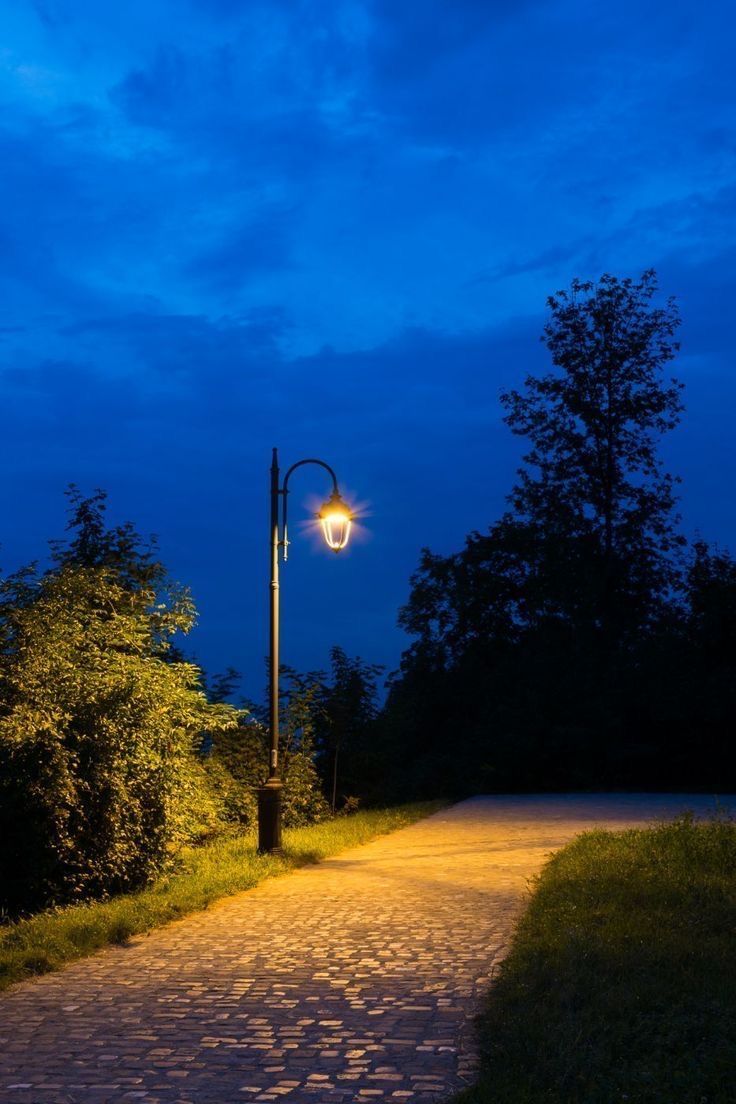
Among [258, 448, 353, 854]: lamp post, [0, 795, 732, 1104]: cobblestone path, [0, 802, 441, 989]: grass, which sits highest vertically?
[258, 448, 353, 854]: lamp post

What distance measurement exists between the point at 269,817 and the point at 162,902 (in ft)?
10.2

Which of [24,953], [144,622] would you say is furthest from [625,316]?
[24,953]

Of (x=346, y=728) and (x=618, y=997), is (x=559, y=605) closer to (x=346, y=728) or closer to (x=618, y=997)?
(x=346, y=728)

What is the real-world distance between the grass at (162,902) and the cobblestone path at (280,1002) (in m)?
0.20

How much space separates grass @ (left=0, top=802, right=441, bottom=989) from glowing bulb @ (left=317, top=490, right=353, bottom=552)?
3828 millimetres

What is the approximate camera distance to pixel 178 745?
490 inches

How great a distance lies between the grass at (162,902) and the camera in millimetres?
7938

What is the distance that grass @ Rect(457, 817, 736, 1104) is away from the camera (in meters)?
4.89

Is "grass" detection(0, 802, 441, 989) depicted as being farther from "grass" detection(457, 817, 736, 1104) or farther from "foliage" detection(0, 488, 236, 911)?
"grass" detection(457, 817, 736, 1104)

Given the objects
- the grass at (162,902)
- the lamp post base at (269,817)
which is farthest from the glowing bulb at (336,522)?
the grass at (162,902)

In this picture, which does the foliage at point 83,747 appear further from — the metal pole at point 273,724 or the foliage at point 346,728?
the foliage at point 346,728

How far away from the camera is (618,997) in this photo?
6055 mm

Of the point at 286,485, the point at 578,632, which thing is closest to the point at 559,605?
the point at 578,632

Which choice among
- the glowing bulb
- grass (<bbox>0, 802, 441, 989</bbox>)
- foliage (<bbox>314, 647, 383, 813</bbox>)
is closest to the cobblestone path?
grass (<bbox>0, 802, 441, 989</bbox>)
